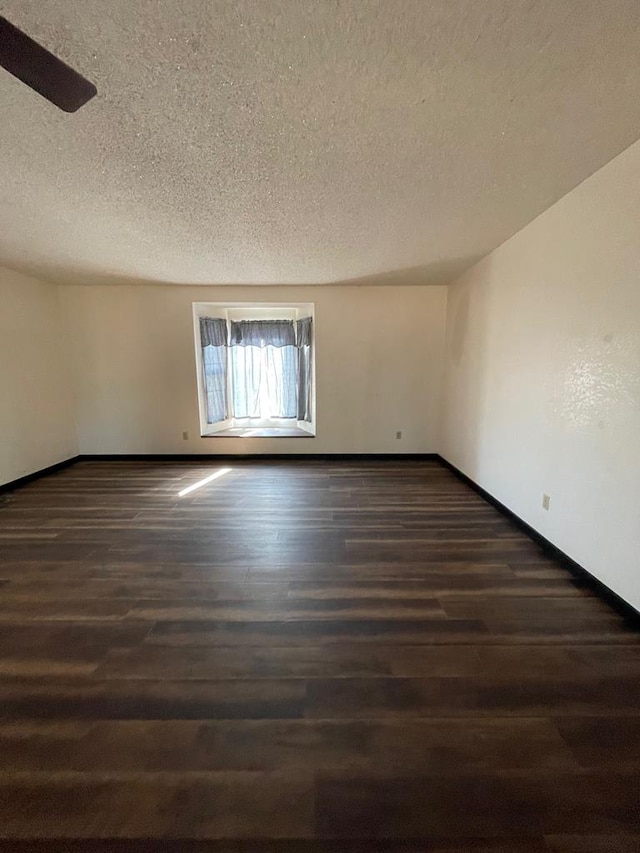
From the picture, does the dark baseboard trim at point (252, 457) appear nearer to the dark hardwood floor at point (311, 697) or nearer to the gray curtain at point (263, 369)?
the gray curtain at point (263, 369)

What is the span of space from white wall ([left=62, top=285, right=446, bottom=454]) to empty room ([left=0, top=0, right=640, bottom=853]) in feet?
2.22

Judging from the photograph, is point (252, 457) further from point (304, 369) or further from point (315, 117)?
point (315, 117)

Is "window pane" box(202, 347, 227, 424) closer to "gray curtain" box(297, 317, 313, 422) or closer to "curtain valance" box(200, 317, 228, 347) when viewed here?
"curtain valance" box(200, 317, 228, 347)

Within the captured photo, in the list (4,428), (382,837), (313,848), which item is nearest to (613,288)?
(382,837)

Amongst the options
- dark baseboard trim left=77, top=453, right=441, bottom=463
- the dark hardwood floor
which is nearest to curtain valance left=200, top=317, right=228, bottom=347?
dark baseboard trim left=77, top=453, right=441, bottom=463

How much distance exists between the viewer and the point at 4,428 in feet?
11.3

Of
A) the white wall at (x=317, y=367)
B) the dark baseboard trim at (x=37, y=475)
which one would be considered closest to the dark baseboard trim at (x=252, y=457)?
the white wall at (x=317, y=367)

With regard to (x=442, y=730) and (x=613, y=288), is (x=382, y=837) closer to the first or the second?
(x=442, y=730)

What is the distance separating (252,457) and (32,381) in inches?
107

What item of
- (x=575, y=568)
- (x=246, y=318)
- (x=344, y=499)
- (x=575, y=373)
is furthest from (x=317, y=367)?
(x=575, y=568)

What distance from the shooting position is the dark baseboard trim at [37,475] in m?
3.47

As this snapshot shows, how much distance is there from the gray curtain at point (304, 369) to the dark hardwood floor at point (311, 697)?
2603 millimetres

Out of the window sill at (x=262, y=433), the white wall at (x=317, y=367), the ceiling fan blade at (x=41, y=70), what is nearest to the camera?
the ceiling fan blade at (x=41, y=70)

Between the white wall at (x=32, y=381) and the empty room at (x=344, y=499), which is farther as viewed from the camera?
the white wall at (x=32, y=381)
